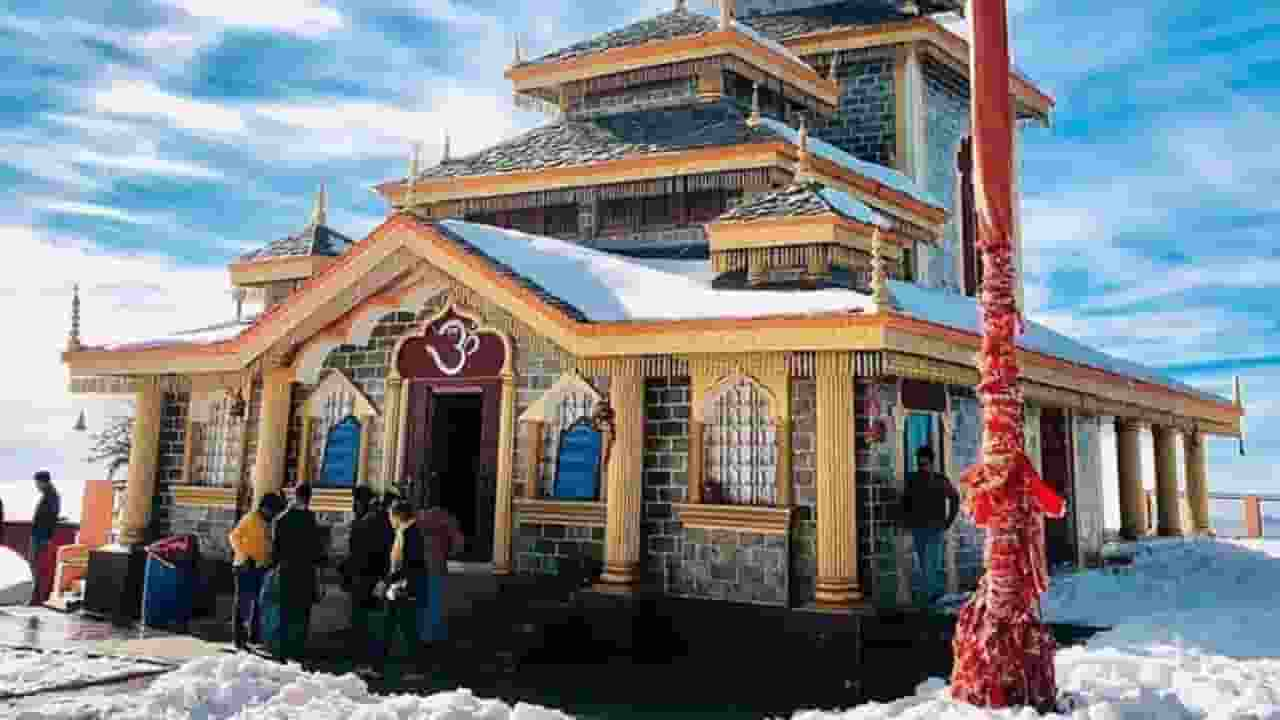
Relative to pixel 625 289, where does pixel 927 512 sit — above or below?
below

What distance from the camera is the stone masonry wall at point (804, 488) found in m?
10.1

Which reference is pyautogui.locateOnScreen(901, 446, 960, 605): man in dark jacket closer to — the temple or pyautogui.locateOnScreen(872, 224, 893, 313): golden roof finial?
the temple

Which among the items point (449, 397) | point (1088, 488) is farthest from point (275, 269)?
point (1088, 488)

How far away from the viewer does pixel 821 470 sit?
32.4 feet

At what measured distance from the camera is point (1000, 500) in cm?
696

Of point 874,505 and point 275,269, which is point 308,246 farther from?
point 874,505

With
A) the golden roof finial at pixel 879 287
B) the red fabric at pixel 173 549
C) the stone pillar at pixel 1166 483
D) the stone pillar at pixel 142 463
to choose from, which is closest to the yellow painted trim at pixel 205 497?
the stone pillar at pixel 142 463

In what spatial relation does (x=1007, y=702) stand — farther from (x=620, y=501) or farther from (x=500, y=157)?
(x=500, y=157)

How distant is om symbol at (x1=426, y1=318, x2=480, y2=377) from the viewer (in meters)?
11.9

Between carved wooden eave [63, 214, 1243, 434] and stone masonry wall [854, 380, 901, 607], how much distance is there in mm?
730

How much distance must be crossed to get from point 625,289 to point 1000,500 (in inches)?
213

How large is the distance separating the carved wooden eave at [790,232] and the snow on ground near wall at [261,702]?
6155mm

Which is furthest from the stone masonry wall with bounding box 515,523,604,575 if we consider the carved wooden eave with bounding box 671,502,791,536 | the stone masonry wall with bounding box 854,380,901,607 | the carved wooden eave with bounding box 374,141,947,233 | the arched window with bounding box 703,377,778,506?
the carved wooden eave with bounding box 374,141,947,233

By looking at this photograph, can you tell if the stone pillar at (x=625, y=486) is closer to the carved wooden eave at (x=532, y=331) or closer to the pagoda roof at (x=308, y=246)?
the carved wooden eave at (x=532, y=331)
